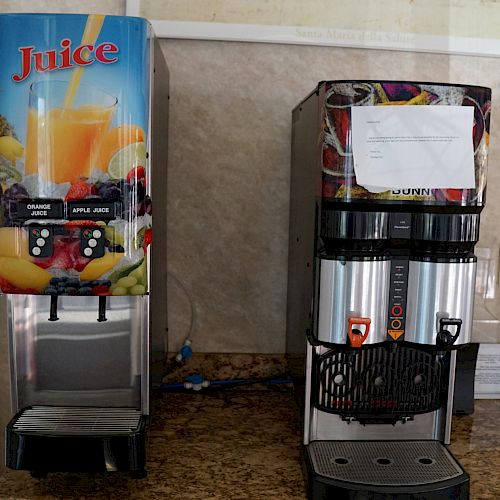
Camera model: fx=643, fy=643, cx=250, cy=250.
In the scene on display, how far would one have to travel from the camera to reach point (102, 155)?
3.57 ft

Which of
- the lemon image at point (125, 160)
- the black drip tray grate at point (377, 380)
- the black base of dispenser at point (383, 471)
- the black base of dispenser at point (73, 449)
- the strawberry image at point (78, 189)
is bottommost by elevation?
the black base of dispenser at point (383, 471)

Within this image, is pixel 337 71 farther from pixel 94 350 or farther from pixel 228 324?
pixel 94 350

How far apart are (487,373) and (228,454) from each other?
703 millimetres

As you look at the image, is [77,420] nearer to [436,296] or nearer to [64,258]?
[64,258]

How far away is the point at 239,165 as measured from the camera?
1.58 m

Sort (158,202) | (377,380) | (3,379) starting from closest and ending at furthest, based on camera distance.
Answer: (377,380)
(158,202)
(3,379)

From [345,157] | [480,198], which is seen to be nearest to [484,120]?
[480,198]

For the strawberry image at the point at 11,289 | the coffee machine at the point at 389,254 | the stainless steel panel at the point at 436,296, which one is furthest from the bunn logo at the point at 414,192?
the strawberry image at the point at 11,289

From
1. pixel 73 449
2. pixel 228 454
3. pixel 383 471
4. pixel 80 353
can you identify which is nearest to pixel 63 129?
pixel 80 353

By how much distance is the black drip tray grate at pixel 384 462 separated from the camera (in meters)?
1.06

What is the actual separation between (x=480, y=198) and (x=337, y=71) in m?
0.61

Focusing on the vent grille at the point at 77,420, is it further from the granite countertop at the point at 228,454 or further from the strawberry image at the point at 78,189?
the strawberry image at the point at 78,189

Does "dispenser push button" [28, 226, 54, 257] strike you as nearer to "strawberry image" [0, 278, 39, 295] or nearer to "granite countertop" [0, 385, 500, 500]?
"strawberry image" [0, 278, 39, 295]

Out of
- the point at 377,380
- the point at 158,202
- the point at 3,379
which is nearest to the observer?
the point at 377,380
